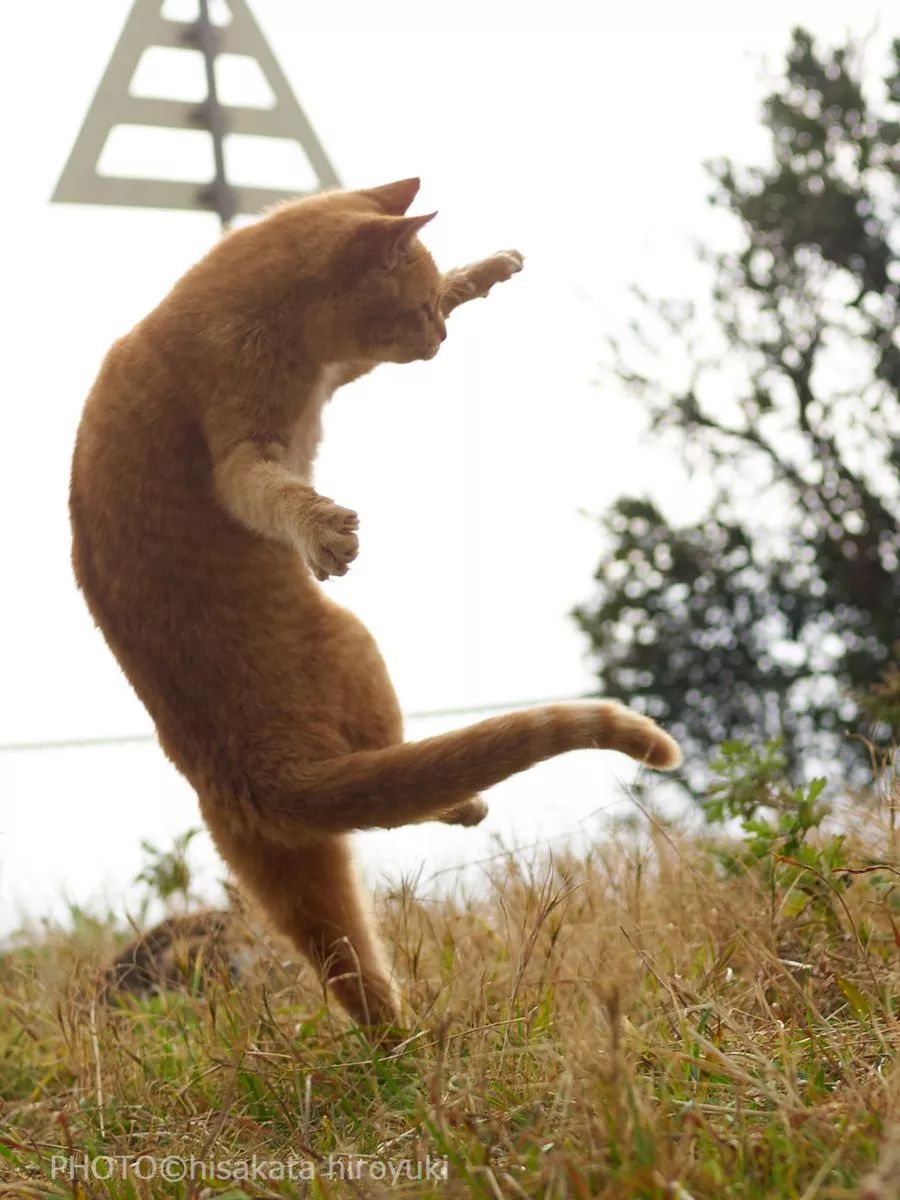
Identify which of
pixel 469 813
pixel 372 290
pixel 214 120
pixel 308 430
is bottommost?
pixel 469 813

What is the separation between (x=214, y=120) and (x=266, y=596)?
213cm

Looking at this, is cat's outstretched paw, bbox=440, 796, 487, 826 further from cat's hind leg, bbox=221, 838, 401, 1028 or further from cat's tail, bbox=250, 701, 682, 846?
cat's tail, bbox=250, 701, 682, 846

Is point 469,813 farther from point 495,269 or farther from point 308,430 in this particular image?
point 495,269

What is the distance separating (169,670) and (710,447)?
517 cm

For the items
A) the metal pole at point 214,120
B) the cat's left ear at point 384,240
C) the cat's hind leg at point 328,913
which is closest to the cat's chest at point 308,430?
the cat's left ear at point 384,240

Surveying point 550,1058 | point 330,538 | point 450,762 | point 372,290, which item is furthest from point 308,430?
point 550,1058

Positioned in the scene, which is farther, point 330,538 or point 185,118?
point 185,118

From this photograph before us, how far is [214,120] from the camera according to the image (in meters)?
3.50

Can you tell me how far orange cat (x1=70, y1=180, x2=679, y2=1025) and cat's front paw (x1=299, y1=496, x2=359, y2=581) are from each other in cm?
3

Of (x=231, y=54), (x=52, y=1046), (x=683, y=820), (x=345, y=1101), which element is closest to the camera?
(x=345, y=1101)

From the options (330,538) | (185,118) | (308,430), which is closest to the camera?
(330,538)

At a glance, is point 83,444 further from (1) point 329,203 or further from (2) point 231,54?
(2) point 231,54

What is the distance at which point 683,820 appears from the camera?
114 inches

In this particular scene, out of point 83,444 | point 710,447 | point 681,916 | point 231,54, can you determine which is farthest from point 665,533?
point 83,444
